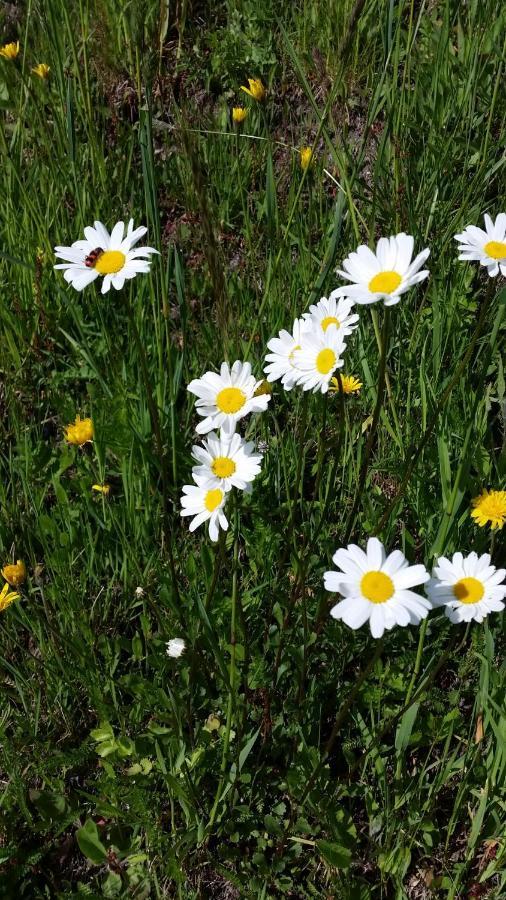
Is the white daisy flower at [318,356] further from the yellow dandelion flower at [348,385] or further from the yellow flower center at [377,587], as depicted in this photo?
the yellow dandelion flower at [348,385]

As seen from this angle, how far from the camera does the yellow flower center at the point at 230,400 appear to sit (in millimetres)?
1479

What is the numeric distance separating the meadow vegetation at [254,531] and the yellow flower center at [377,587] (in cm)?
19

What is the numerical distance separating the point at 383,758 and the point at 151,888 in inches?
21.6

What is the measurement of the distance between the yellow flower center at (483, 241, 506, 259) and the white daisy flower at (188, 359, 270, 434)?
503 millimetres

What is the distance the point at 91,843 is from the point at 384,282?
1.22 meters

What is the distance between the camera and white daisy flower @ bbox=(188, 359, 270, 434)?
1450 millimetres

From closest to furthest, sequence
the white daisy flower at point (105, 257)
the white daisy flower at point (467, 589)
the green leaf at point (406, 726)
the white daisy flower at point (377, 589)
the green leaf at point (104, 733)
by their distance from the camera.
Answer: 1. the white daisy flower at point (377, 589)
2. the white daisy flower at point (467, 589)
3. the white daisy flower at point (105, 257)
4. the green leaf at point (406, 726)
5. the green leaf at point (104, 733)

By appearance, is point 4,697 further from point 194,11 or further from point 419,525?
point 194,11

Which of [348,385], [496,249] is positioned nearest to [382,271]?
[496,249]

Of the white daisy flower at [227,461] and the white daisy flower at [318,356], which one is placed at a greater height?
the white daisy flower at [318,356]

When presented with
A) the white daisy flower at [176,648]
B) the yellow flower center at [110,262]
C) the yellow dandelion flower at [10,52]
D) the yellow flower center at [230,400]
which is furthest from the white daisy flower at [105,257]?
the yellow dandelion flower at [10,52]

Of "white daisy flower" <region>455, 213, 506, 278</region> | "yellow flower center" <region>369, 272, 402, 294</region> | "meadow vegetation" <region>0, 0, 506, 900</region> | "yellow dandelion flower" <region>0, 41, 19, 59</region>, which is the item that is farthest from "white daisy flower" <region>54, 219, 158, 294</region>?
"yellow dandelion flower" <region>0, 41, 19, 59</region>

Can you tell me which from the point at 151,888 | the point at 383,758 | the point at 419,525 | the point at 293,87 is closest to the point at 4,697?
the point at 151,888

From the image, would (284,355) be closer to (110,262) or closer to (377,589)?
(110,262)
